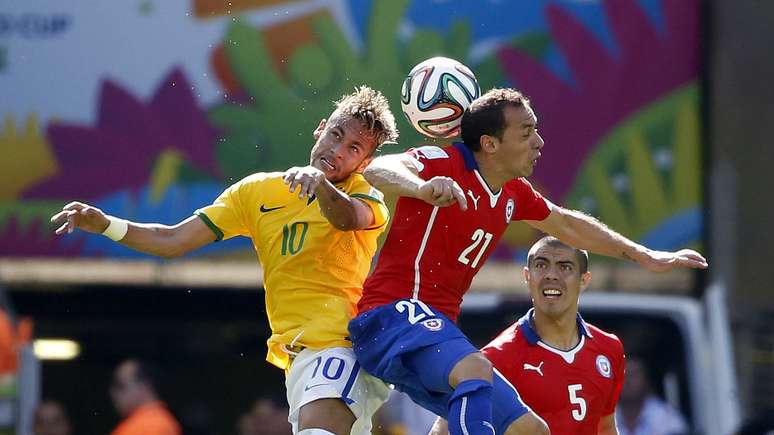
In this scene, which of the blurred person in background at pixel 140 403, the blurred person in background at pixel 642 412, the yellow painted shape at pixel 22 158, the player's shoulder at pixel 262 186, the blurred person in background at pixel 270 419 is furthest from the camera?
the yellow painted shape at pixel 22 158

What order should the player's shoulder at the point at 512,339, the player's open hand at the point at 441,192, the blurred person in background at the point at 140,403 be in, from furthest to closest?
the blurred person in background at the point at 140,403 → the player's shoulder at the point at 512,339 → the player's open hand at the point at 441,192

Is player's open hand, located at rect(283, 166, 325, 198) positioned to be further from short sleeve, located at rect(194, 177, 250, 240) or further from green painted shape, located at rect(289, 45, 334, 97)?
green painted shape, located at rect(289, 45, 334, 97)

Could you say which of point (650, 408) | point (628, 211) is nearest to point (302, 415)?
point (650, 408)

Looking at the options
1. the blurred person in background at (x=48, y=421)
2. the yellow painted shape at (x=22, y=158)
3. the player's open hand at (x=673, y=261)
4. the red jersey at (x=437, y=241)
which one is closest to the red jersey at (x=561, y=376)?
the player's open hand at (x=673, y=261)

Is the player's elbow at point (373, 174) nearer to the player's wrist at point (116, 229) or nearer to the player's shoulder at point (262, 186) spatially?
the player's shoulder at point (262, 186)

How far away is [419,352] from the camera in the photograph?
22.9 ft

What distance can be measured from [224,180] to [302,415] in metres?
6.59

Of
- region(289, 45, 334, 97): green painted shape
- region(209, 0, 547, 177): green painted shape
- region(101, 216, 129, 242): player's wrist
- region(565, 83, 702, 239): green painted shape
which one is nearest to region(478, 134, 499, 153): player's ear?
region(101, 216, 129, 242): player's wrist

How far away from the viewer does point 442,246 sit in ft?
23.7

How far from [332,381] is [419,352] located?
1.76ft

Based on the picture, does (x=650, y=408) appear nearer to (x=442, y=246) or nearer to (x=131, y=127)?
(x=442, y=246)

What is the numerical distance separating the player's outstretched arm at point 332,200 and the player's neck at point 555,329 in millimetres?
1133

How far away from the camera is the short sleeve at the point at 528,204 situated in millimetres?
7676

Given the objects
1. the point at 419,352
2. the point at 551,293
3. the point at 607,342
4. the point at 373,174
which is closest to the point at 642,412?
the point at 607,342
